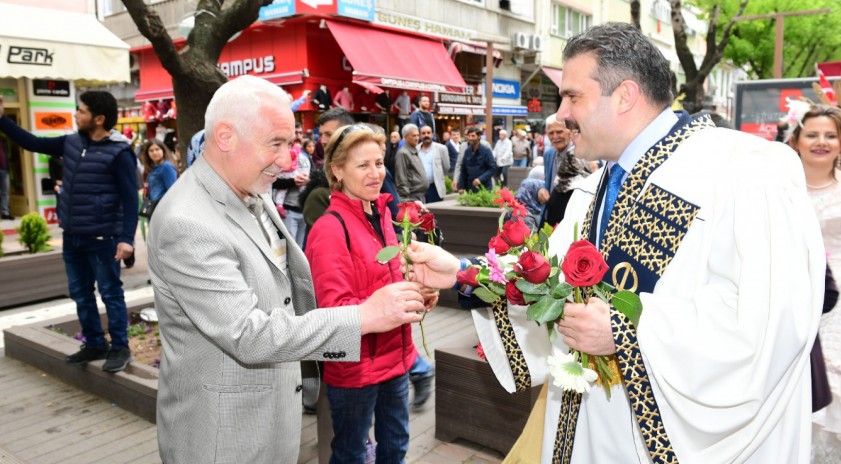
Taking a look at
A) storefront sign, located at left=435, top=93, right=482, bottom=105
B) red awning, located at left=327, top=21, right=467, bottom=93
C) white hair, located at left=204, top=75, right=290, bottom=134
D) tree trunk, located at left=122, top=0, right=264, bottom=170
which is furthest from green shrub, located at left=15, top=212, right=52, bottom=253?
storefront sign, located at left=435, top=93, right=482, bottom=105

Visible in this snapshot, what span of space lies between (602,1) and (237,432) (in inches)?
1346

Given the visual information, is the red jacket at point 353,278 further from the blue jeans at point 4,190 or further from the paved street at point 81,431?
the blue jeans at point 4,190

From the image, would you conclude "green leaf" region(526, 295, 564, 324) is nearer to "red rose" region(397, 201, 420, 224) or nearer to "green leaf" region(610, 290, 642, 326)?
"green leaf" region(610, 290, 642, 326)

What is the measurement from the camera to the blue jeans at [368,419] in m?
3.00

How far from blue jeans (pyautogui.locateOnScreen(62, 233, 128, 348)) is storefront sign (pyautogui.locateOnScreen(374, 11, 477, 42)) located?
16.1m

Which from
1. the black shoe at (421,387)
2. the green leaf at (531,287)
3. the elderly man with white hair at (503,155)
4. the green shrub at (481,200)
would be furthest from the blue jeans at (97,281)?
the elderly man with white hair at (503,155)

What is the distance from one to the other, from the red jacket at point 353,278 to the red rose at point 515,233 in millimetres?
1265

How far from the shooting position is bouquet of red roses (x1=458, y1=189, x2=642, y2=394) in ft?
5.25

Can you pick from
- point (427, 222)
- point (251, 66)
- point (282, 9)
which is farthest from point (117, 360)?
point (251, 66)

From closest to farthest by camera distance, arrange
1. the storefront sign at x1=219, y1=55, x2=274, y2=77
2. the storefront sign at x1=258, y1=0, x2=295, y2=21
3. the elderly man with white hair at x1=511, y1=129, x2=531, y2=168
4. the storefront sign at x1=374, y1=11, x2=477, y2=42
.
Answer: the storefront sign at x1=258, y1=0, x2=295, y2=21
the elderly man with white hair at x1=511, y1=129, x2=531, y2=168
the storefront sign at x1=219, y1=55, x2=274, y2=77
the storefront sign at x1=374, y1=11, x2=477, y2=42

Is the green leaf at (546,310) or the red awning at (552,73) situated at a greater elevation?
the red awning at (552,73)

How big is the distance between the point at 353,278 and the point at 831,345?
102 inches

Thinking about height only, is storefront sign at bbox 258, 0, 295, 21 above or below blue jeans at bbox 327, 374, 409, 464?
above

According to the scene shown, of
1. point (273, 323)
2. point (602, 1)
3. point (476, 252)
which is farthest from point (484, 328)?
point (602, 1)
